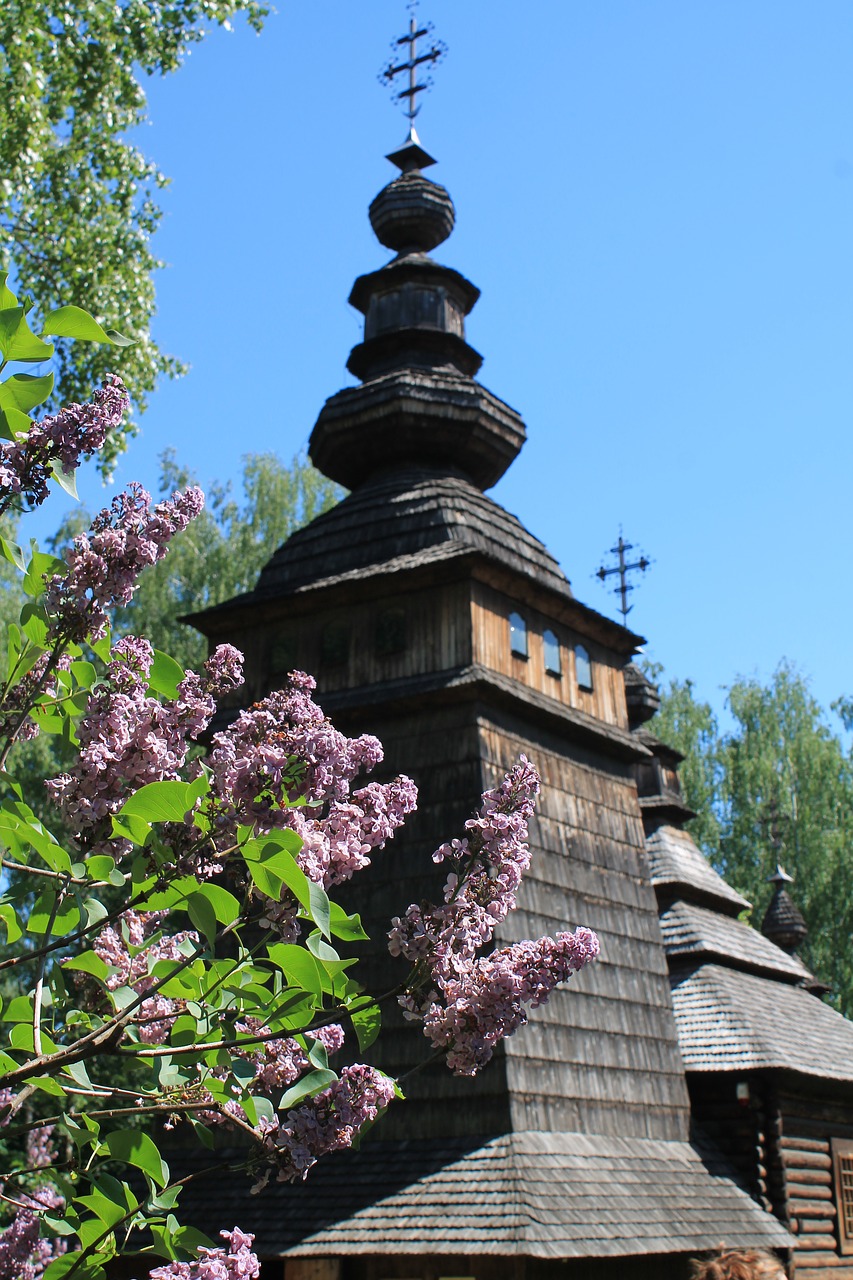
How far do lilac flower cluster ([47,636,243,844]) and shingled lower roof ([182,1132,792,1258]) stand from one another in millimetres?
8055

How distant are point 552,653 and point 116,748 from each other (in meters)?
12.0

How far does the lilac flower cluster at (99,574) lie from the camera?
123 inches

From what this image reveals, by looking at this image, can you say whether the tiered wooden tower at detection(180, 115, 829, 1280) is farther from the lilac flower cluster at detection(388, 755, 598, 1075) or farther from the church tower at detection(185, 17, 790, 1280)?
the lilac flower cluster at detection(388, 755, 598, 1075)

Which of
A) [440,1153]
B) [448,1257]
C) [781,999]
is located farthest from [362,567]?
[781,999]

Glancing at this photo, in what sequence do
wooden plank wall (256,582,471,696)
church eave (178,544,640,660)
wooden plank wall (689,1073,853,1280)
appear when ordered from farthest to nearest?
1. wooden plank wall (689,1073,853,1280)
2. church eave (178,544,640,660)
3. wooden plank wall (256,582,471,696)

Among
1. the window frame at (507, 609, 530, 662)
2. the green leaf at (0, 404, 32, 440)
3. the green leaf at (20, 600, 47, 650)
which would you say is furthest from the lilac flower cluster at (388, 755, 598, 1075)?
the window frame at (507, 609, 530, 662)

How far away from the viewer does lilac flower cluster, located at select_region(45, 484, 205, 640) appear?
3133 mm

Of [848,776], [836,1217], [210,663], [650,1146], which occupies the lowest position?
[836,1217]

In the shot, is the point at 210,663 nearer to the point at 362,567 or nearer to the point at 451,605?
the point at 451,605

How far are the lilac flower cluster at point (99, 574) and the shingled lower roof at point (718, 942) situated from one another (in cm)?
1686

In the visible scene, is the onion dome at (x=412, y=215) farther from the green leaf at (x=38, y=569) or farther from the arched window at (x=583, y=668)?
the green leaf at (x=38, y=569)

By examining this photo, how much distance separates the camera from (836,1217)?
54.4ft

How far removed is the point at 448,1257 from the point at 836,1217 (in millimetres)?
8607

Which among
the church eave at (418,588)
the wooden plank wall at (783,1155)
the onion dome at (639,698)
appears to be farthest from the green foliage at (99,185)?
the onion dome at (639,698)
